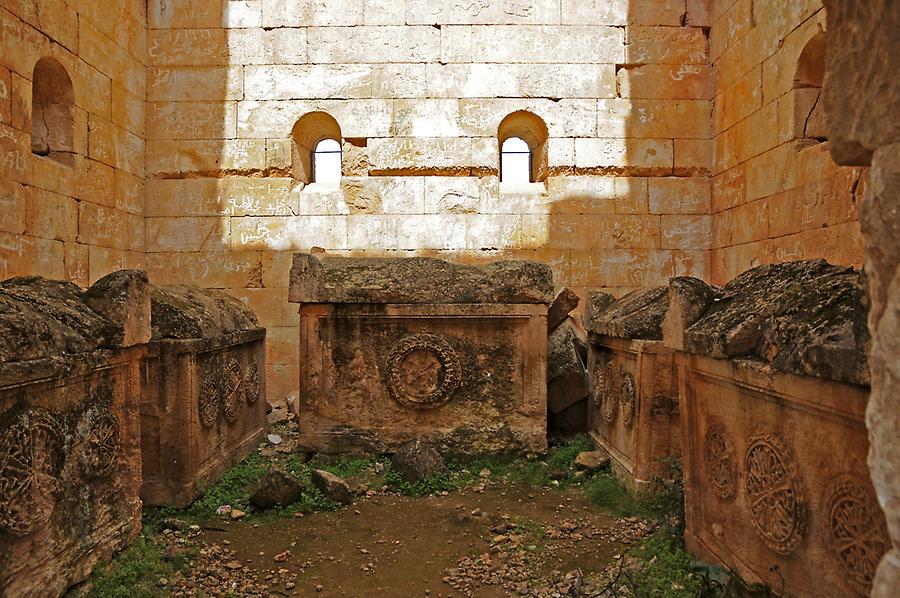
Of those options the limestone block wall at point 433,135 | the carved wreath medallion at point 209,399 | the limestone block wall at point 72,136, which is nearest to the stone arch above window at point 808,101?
the limestone block wall at point 433,135

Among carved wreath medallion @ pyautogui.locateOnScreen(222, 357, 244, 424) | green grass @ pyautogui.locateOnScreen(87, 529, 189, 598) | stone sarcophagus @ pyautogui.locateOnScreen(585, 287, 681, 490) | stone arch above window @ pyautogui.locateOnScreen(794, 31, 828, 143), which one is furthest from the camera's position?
stone arch above window @ pyautogui.locateOnScreen(794, 31, 828, 143)

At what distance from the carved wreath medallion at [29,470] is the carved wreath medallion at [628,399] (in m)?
3.68

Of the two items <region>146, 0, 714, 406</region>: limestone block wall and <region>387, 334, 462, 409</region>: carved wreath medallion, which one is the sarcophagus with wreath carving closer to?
<region>387, 334, 462, 409</region>: carved wreath medallion

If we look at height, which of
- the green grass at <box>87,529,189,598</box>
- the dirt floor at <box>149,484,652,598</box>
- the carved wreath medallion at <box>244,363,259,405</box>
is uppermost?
the carved wreath medallion at <box>244,363,259,405</box>

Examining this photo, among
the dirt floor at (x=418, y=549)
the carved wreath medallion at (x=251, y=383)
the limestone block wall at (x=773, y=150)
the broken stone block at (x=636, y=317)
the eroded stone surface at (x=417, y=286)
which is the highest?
the limestone block wall at (x=773, y=150)

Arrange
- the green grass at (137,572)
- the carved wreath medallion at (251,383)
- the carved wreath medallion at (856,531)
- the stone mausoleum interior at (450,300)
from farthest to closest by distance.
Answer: the carved wreath medallion at (251,383), the green grass at (137,572), the stone mausoleum interior at (450,300), the carved wreath medallion at (856,531)

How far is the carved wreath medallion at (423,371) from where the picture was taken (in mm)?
5480

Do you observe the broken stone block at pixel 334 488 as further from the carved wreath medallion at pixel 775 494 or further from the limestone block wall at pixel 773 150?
the limestone block wall at pixel 773 150

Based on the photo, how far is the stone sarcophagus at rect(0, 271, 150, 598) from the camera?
8.89 feet

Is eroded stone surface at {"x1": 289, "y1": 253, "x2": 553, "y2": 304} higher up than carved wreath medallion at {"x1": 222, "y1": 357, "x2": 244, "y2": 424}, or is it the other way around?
eroded stone surface at {"x1": 289, "y1": 253, "x2": 553, "y2": 304}

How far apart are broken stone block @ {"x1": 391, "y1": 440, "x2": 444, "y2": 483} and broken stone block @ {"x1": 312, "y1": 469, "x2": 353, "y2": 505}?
0.51m

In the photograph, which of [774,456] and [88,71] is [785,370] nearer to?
[774,456]

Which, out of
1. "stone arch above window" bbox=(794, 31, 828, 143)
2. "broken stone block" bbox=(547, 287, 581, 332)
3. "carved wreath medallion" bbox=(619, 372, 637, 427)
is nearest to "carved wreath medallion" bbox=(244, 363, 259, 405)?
"broken stone block" bbox=(547, 287, 581, 332)

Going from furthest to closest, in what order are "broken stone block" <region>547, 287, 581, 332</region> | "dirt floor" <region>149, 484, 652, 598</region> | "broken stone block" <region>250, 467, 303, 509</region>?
"broken stone block" <region>547, 287, 581, 332</region>
"broken stone block" <region>250, 467, 303, 509</region>
"dirt floor" <region>149, 484, 652, 598</region>
